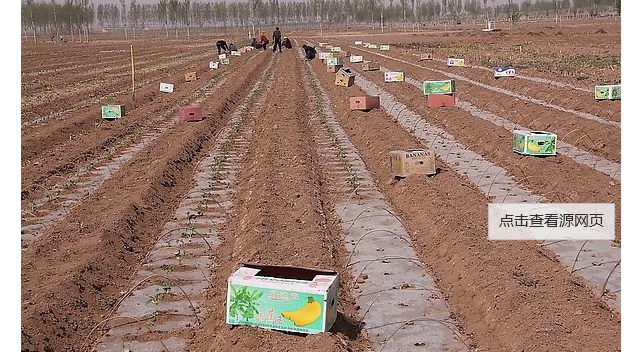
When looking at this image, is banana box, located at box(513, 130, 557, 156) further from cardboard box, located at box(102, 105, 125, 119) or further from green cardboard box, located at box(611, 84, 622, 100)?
cardboard box, located at box(102, 105, 125, 119)

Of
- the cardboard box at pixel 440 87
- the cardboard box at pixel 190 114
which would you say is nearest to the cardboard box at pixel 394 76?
the cardboard box at pixel 440 87

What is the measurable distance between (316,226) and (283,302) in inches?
122

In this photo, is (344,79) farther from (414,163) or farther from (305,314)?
(305,314)

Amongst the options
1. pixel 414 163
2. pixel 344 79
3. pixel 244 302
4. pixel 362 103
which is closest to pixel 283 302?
pixel 244 302

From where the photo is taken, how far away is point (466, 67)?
30.3 m

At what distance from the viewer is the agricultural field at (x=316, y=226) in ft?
19.4

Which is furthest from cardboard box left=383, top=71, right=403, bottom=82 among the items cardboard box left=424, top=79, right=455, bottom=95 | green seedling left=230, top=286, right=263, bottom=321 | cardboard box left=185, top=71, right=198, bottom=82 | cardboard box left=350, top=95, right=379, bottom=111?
green seedling left=230, top=286, right=263, bottom=321

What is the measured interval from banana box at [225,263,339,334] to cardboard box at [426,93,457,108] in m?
13.6

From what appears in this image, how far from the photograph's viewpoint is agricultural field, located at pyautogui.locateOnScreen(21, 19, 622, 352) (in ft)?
19.4

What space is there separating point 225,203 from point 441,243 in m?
3.58

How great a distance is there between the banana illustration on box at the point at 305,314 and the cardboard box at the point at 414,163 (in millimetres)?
5620

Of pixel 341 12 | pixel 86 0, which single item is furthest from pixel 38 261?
pixel 341 12

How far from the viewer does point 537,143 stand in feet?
39.2

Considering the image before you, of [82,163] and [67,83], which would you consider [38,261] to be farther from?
[67,83]
